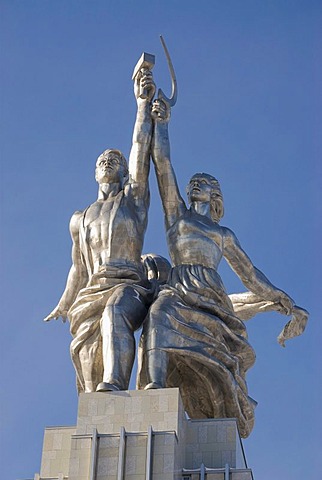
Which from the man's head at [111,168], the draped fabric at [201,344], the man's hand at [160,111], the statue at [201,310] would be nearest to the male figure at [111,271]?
the man's head at [111,168]

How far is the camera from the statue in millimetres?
25688

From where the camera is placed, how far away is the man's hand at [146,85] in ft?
94.0

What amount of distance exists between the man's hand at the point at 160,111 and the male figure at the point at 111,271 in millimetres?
121

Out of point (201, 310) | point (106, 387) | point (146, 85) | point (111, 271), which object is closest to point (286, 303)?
point (201, 310)

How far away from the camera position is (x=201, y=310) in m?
26.3

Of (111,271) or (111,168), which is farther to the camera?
(111,168)

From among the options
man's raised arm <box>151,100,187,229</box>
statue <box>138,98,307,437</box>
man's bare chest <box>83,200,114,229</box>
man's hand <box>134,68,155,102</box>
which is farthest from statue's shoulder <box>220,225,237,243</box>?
man's hand <box>134,68,155,102</box>

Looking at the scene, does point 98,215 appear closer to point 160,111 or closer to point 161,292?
point 161,292

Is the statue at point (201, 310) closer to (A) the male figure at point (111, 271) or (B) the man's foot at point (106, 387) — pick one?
(A) the male figure at point (111, 271)

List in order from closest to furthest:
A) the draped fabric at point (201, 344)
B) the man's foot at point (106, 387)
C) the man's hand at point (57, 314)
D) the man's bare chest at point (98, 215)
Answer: the man's foot at point (106, 387) → the draped fabric at point (201, 344) → the man's bare chest at point (98, 215) → the man's hand at point (57, 314)

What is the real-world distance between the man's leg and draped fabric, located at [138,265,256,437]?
0.96 ft

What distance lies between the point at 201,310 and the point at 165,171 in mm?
3058

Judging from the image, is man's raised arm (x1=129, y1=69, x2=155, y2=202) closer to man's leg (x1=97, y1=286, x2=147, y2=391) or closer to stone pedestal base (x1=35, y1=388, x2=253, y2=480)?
man's leg (x1=97, y1=286, x2=147, y2=391)

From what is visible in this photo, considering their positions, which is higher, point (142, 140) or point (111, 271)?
point (142, 140)
